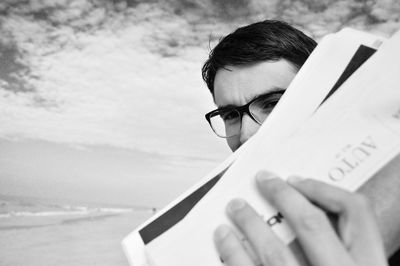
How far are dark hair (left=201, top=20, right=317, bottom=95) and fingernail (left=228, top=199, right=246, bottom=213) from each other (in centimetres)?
137

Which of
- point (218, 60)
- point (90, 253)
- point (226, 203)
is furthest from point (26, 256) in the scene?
point (226, 203)

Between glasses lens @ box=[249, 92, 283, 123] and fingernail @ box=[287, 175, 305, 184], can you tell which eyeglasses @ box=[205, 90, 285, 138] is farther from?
fingernail @ box=[287, 175, 305, 184]

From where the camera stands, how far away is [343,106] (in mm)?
684

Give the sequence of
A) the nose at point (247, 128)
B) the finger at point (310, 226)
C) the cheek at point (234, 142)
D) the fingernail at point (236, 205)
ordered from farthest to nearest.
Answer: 1. the cheek at point (234, 142)
2. the nose at point (247, 128)
3. the fingernail at point (236, 205)
4. the finger at point (310, 226)

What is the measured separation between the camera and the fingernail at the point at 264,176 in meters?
0.62

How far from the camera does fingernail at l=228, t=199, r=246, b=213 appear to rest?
2.03 feet

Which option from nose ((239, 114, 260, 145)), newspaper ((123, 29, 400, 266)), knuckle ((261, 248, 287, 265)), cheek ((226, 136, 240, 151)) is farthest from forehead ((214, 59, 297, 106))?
knuckle ((261, 248, 287, 265))

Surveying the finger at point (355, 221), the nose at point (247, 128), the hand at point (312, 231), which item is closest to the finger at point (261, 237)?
the hand at point (312, 231)

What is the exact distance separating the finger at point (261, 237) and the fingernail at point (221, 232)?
0.02 m

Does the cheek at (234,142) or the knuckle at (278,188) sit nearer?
the knuckle at (278,188)

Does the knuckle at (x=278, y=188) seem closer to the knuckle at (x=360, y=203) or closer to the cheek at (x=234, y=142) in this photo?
the knuckle at (x=360, y=203)

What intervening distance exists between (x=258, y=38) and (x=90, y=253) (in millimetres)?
7843

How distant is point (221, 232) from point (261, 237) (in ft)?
0.29

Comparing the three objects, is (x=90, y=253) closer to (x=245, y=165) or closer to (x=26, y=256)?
(x=26, y=256)
